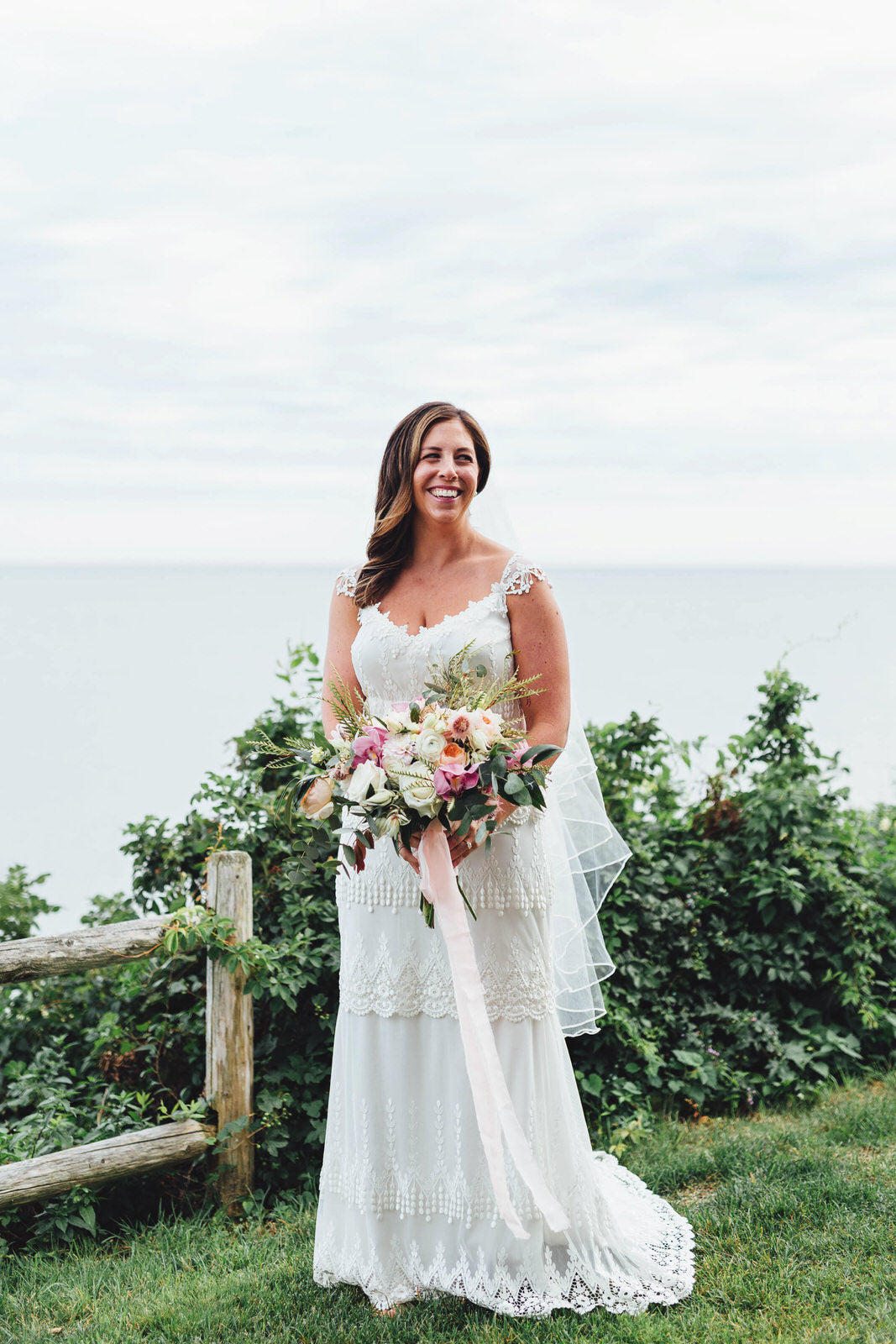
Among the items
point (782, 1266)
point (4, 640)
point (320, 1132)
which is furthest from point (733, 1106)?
point (4, 640)

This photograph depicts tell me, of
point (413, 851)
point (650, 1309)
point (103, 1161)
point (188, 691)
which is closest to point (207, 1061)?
point (103, 1161)

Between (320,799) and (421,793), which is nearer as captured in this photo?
(421,793)

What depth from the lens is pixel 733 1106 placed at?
493 centimetres

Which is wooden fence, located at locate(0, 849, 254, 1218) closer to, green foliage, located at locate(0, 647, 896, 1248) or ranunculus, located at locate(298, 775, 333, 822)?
green foliage, located at locate(0, 647, 896, 1248)

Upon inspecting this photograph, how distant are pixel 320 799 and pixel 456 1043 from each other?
910 millimetres

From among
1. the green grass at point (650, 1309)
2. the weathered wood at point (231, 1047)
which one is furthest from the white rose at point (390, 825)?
the weathered wood at point (231, 1047)

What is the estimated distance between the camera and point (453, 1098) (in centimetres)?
328

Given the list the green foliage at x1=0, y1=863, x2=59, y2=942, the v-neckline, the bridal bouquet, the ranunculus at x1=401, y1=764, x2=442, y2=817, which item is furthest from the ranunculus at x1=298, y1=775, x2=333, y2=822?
the green foliage at x1=0, y1=863, x2=59, y2=942

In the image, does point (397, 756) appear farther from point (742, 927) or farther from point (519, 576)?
point (742, 927)

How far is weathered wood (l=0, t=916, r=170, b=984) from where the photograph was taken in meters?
3.84

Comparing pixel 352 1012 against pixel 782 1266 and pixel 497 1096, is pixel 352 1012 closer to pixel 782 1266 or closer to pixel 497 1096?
Result: pixel 497 1096

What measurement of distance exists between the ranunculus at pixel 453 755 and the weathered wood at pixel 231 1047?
1.78 m

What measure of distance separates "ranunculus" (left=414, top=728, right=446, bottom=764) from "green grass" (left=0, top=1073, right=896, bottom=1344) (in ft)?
5.53

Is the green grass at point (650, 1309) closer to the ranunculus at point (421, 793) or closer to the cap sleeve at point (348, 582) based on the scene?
the ranunculus at point (421, 793)
